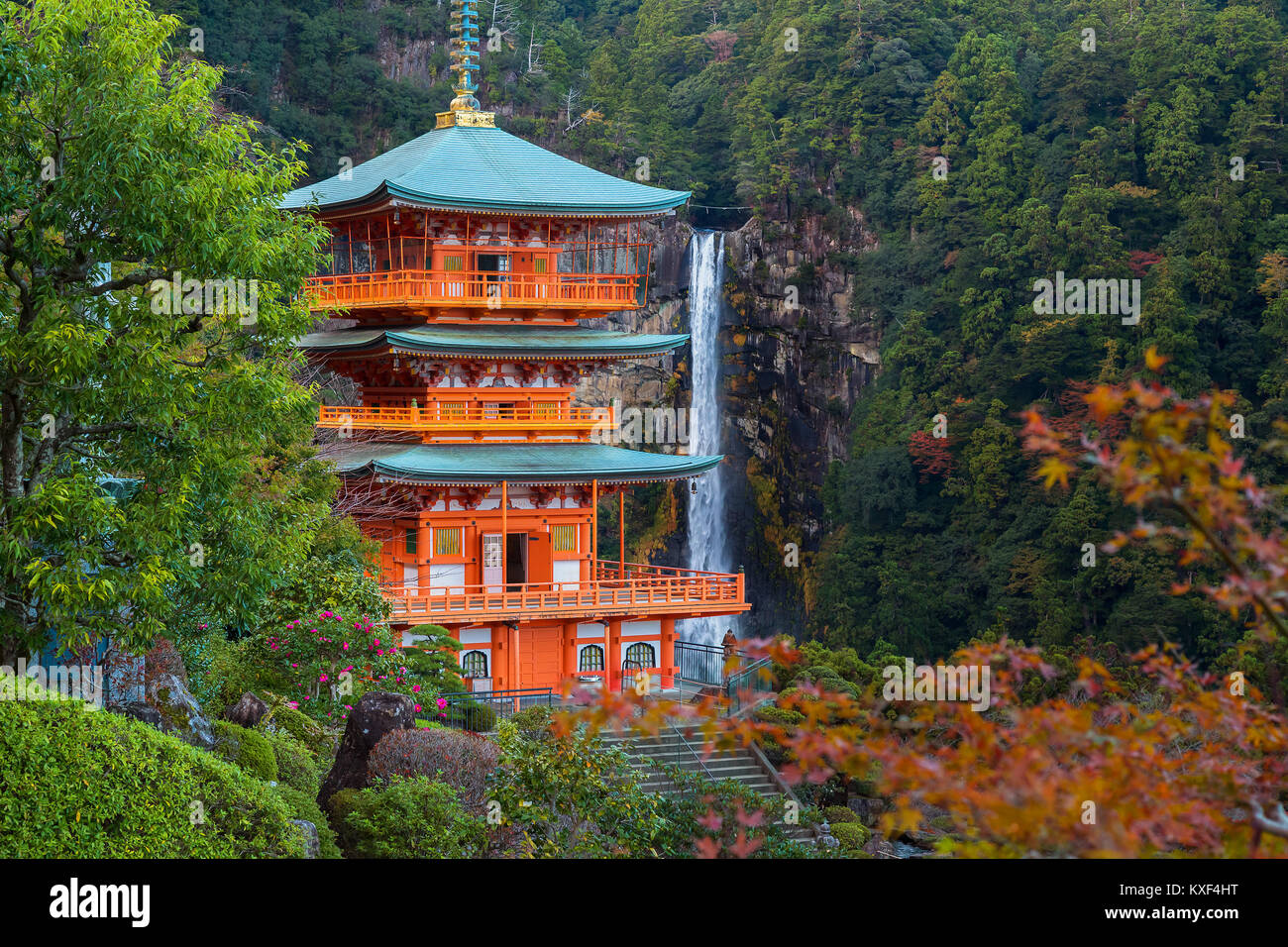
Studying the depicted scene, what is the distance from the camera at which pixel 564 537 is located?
28344 millimetres

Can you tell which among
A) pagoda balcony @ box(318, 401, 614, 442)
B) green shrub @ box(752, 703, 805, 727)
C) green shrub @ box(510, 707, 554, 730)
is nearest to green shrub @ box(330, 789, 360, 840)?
green shrub @ box(510, 707, 554, 730)

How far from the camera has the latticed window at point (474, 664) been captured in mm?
26344

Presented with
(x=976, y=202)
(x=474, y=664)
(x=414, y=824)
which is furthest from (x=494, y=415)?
(x=976, y=202)

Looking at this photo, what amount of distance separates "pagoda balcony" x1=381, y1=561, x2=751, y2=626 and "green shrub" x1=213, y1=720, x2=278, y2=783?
893cm

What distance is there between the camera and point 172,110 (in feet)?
38.3

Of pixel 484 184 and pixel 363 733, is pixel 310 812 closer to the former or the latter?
pixel 363 733

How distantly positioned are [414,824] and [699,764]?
28.5 ft

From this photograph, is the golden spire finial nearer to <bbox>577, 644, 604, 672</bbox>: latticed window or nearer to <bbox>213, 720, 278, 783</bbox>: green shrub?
<bbox>577, 644, 604, 672</bbox>: latticed window

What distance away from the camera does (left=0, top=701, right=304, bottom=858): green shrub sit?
10070 mm

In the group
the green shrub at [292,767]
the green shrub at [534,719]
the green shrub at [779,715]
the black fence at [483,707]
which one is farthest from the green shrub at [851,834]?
the green shrub at [292,767]

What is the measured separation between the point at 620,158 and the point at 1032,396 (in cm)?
2498

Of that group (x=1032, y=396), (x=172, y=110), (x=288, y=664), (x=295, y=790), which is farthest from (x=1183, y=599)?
(x=172, y=110)
